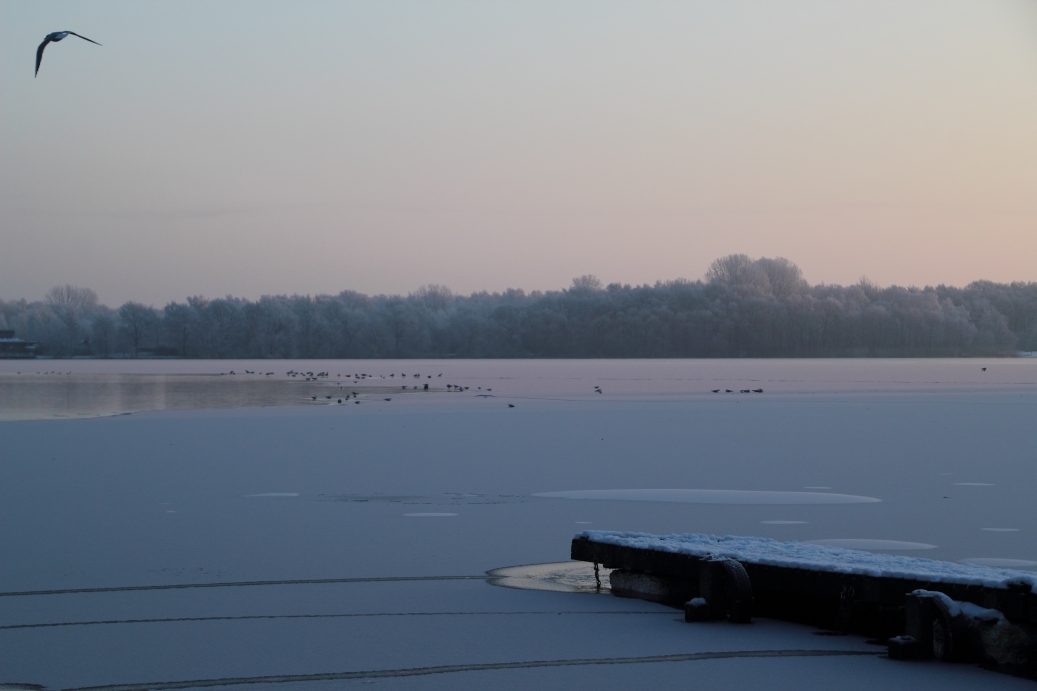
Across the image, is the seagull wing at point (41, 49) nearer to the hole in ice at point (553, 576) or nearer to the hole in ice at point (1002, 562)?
the hole in ice at point (553, 576)

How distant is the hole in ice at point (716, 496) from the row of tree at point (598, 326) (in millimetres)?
93707

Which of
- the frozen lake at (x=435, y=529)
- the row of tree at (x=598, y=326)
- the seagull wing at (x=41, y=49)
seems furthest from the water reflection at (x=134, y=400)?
the row of tree at (x=598, y=326)

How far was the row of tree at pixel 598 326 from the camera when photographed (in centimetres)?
10150

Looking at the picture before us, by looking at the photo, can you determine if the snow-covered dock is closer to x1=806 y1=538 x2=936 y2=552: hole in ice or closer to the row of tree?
x1=806 y1=538 x2=936 y2=552: hole in ice

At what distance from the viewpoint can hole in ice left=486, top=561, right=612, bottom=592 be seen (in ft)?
18.0

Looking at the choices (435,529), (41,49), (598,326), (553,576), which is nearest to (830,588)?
(553,576)

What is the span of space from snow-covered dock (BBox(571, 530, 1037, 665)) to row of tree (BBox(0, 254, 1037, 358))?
319 feet

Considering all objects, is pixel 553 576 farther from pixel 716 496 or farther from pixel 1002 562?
pixel 716 496

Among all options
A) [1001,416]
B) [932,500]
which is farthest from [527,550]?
[1001,416]

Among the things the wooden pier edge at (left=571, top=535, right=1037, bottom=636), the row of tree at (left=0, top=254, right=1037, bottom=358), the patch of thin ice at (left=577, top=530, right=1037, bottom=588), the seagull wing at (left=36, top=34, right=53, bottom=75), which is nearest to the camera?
the wooden pier edge at (left=571, top=535, right=1037, bottom=636)

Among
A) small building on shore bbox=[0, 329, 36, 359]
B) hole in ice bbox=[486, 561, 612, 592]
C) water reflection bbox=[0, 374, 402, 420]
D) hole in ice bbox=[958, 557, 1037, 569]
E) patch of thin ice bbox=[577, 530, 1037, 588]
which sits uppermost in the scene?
small building on shore bbox=[0, 329, 36, 359]

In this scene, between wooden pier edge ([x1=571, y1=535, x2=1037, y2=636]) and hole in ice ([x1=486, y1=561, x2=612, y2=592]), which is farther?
hole in ice ([x1=486, y1=561, x2=612, y2=592])

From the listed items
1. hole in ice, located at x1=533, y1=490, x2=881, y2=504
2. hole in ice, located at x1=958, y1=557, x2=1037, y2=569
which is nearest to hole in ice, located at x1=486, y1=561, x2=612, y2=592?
hole in ice, located at x1=958, y1=557, x2=1037, y2=569

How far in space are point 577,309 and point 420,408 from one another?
92.3 m
